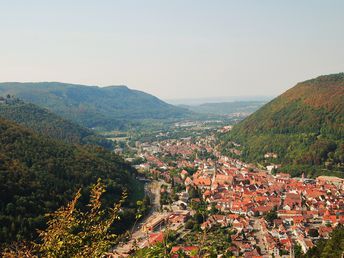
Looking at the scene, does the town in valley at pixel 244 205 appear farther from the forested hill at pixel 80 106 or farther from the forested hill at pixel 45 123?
the forested hill at pixel 80 106

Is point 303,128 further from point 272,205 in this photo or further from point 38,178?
point 38,178

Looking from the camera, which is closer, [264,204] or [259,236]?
[259,236]

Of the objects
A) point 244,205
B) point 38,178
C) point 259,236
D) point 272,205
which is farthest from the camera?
point 272,205

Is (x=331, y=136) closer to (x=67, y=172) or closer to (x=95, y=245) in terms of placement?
(x=67, y=172)

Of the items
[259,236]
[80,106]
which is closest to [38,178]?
[259,236]

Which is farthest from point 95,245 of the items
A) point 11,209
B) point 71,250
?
point 11,209

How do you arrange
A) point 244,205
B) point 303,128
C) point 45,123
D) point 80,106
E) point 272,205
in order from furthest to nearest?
1. point 80,106
2. point 45,123
3. point 303,128
4. point 272,205
5. point 244,205

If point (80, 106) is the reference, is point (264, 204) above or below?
below
